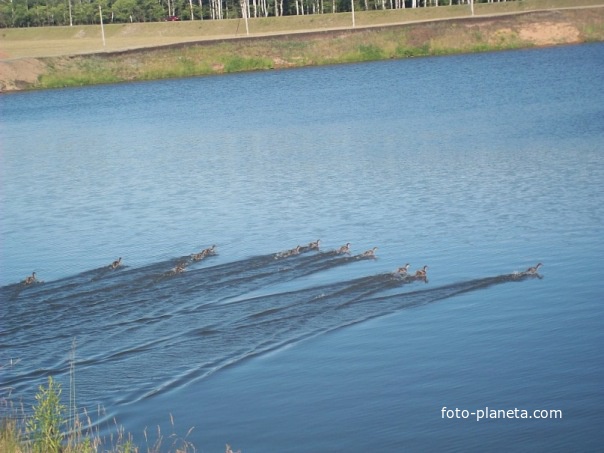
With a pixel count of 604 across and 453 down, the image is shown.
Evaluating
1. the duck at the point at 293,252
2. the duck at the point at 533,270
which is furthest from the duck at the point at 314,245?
the duck at the point at 533,270

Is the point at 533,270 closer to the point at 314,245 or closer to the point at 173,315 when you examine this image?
the point at 314,245

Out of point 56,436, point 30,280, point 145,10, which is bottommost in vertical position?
point 30,280

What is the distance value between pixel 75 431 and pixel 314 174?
23.5m

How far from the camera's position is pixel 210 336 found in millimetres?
18703

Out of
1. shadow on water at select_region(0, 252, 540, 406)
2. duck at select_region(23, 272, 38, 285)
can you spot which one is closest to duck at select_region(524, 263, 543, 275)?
shadow on water at select_region(0, 252, 540, 406)

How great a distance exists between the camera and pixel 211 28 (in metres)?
125

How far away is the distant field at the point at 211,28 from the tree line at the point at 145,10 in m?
10.8

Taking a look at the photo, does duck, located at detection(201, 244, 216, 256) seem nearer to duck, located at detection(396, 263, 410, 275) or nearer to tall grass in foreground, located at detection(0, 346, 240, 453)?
duck, located at detection(396, 263, 410, 275)

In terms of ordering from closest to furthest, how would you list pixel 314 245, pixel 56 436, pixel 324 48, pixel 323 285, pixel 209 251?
pixel 56 436 → pixel 323 285 → pixel 314 245 → pixel 209 251 → pixel 324 48

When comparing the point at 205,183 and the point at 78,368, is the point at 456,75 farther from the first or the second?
the point at 78,368

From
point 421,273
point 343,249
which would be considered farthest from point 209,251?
point 421,273

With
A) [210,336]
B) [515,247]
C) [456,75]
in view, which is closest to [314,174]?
[515,247]

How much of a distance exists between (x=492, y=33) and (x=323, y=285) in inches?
3086

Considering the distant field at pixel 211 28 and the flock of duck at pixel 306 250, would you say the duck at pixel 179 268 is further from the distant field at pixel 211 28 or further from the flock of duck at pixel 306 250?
the distant field at pixel 211 28
